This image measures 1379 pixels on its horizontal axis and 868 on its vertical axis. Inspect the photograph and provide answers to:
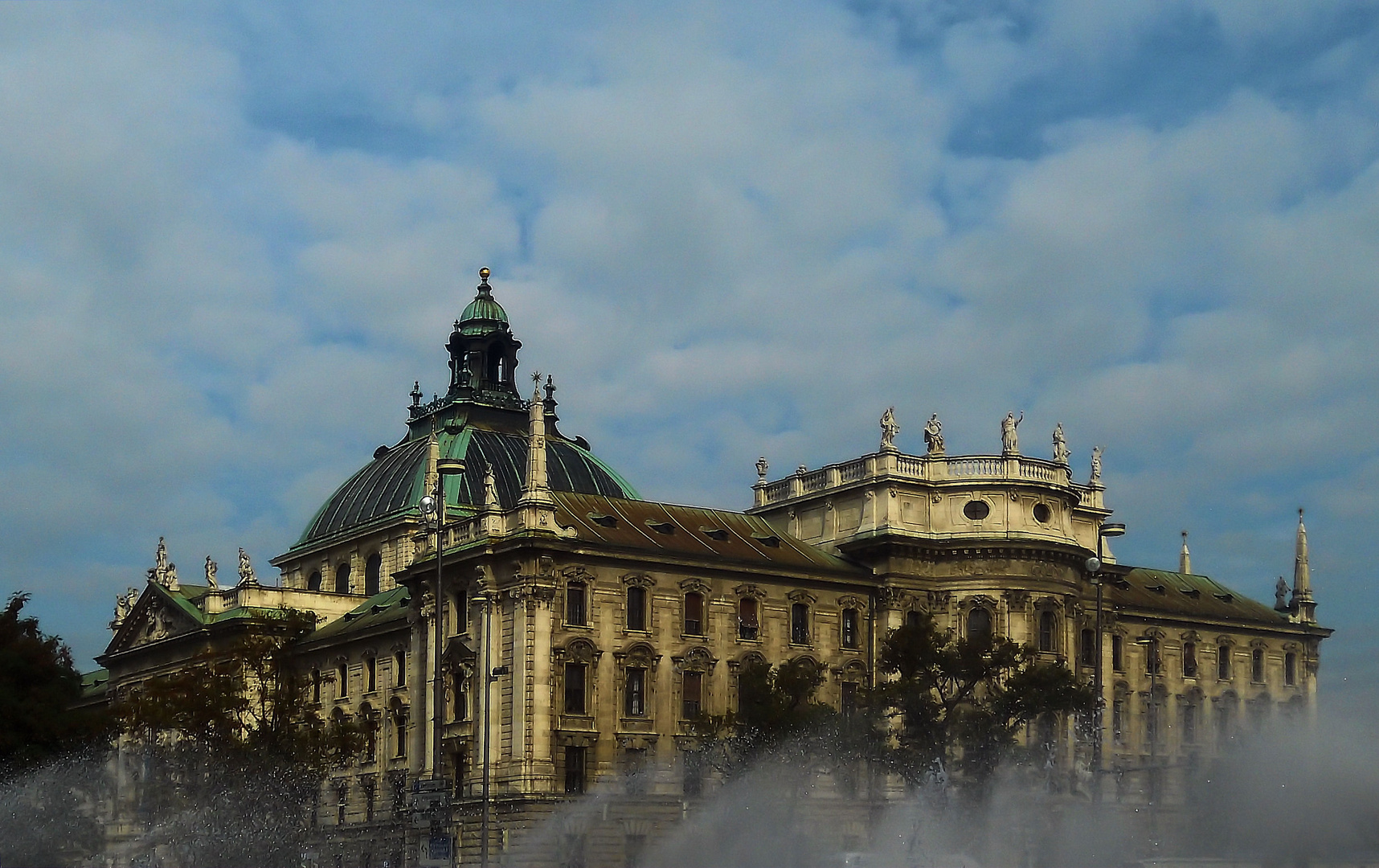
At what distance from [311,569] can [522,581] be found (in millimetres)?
47169

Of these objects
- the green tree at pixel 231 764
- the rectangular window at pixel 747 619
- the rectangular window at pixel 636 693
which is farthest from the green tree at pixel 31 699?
the rectangular window at pixel 747 619

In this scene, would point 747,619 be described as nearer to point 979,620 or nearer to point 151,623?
point 979,620

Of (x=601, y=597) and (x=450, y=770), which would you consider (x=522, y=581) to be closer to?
(x=601, y=597)

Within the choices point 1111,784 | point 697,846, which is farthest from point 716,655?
point 1111,784

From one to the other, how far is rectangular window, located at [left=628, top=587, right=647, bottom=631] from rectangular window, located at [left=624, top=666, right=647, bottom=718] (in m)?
2.11

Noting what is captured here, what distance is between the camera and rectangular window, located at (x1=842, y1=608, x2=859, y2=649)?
11169 cm

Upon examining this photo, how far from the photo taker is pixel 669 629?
106m

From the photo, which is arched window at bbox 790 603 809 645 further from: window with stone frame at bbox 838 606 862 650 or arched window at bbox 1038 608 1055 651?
arched window at bbox 1038 608 1055 651

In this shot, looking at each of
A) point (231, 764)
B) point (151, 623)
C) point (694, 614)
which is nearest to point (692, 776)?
point (694, 614)

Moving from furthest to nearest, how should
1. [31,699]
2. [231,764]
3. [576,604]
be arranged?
[231,764], [576,604], [31,699]

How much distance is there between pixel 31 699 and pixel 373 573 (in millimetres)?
48574

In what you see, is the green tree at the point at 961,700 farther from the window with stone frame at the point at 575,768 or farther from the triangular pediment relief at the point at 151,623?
the triangular pediment relief at the point at 151,623

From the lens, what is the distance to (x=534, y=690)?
331ft

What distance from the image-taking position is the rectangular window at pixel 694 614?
350 ft
